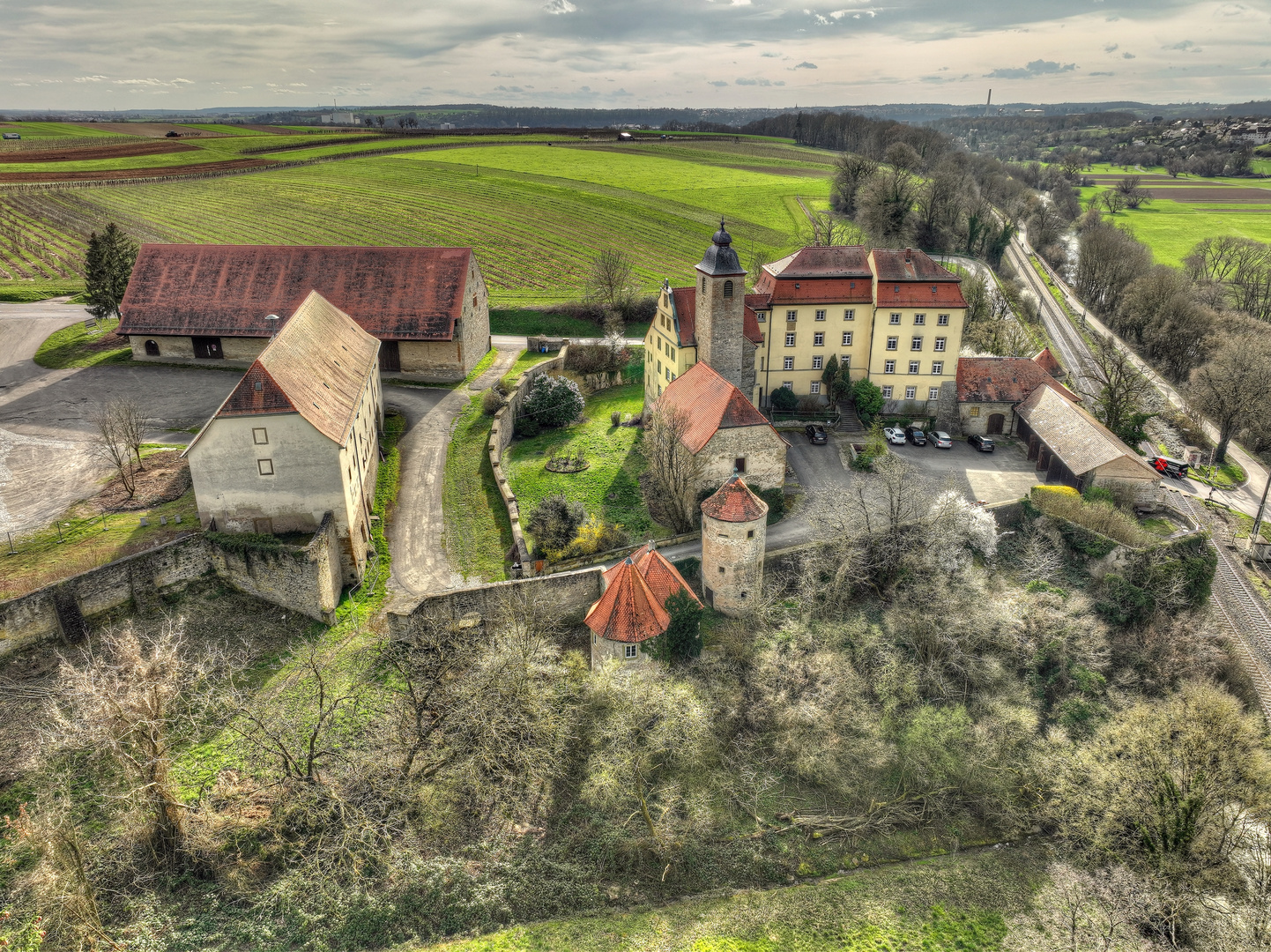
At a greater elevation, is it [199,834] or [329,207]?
[329,207]

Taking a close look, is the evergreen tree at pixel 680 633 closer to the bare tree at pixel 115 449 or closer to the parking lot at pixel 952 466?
the parking lot at pixel 952 466

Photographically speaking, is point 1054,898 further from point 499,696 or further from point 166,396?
point 166,396

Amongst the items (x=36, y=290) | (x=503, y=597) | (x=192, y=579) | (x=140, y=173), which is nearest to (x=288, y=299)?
(x=192, y=579)

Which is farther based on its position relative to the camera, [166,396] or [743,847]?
[166,396]

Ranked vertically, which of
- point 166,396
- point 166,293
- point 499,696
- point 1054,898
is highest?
point 166,293

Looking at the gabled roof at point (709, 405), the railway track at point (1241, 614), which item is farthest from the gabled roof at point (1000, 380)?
the gabled roof at point (709, 405)

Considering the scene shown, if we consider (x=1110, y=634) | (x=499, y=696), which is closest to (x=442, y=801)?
(x=499, y=696)
